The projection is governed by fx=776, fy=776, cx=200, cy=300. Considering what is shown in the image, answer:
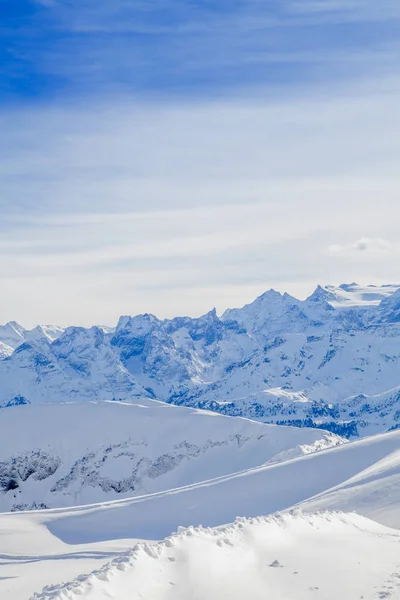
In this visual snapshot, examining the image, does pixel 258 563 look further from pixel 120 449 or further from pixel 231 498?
pixel 120 449

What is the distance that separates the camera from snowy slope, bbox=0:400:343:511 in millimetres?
146625

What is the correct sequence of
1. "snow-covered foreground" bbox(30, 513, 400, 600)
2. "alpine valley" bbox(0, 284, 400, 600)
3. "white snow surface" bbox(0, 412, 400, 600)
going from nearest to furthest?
"snow-covered foreground" bbox(30, 513, 400, 600) → "white snow surface" bbox(0, 412, 400, 600) → "alpine valley" bbox(0, 284, 400, 600)

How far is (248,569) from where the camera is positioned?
2181 cm

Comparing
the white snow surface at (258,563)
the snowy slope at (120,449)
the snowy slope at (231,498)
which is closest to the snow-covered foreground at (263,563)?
the white snow surface at (258,563)

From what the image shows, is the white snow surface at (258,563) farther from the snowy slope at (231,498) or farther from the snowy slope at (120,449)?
the snowy slope at (120,449)

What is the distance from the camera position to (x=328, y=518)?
31.9 meters

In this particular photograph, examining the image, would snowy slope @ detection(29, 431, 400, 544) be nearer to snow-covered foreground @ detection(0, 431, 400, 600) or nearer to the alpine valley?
the alpine valley

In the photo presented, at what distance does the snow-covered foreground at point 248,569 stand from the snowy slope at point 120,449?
110 meters

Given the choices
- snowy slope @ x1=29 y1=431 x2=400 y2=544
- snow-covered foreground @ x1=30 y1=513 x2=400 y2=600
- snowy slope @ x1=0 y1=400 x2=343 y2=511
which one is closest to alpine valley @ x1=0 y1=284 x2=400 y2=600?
snow-covered foreground @ x1=30 y1=513 x2=400 y2=600

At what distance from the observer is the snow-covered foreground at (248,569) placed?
19094 millimetres

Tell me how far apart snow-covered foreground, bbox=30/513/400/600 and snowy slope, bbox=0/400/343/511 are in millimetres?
109782

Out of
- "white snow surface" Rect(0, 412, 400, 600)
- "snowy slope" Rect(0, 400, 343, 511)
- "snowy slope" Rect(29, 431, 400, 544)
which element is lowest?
"snowy slope" Rect(0, 400, 343, 511)

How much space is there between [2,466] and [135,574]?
148m

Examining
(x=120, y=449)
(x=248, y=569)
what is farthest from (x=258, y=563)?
(x=120, y=449)
